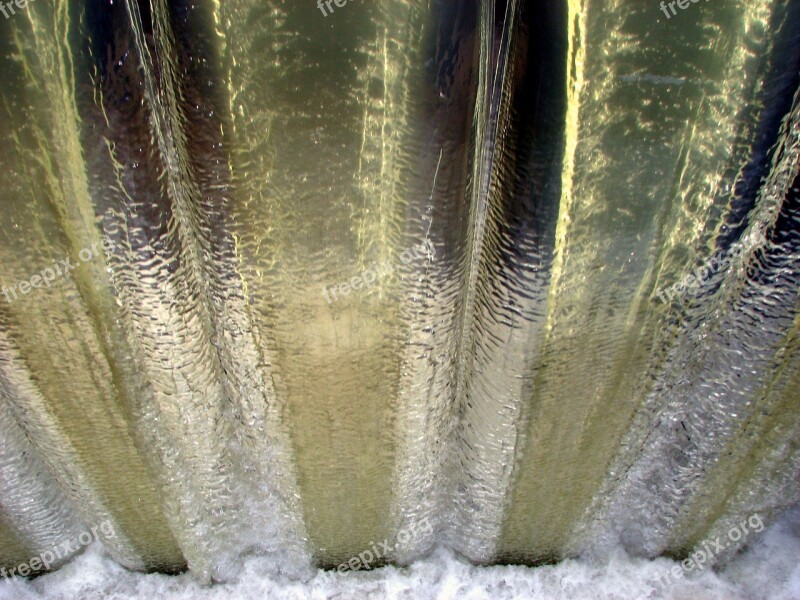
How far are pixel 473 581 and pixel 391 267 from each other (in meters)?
0.77

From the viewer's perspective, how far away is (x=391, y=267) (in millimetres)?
757

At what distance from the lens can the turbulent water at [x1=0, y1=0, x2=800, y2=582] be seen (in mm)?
604

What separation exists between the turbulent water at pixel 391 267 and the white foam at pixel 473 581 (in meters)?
0.11

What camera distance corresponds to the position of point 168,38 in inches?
23.4

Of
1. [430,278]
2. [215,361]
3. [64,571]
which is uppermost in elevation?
[430,278]

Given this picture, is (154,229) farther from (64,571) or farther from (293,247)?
(64,571)

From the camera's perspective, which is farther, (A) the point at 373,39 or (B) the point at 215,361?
(B) the point at 215,361

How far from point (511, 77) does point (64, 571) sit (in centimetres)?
118

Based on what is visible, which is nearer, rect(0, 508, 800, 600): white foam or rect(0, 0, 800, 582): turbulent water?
rect(0, 0, 800, 582): turbulent water

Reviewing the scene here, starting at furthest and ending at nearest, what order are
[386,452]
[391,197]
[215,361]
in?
1. [386,452]
2. [215,361]
3. [391,197]

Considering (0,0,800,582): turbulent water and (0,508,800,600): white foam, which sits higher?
(0,0,800,582): turbulent water

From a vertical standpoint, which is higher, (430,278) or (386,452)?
(430,278)

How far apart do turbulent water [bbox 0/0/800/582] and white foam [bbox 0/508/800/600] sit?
0.11 m

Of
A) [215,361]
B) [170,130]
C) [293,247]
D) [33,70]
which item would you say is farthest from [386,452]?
[33,70]
